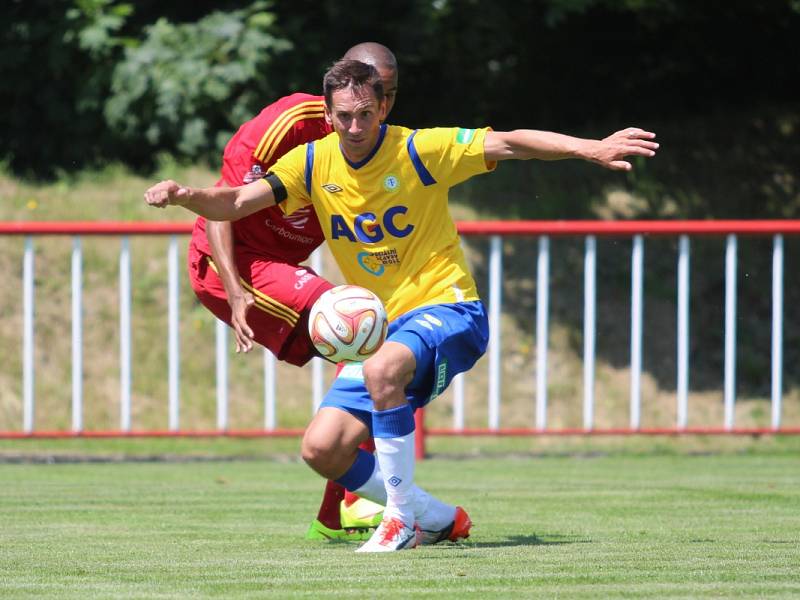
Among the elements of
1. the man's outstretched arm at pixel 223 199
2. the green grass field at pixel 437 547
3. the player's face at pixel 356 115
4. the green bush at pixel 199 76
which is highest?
the green bush at pixel 199 76

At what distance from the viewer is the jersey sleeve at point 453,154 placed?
5.64 m

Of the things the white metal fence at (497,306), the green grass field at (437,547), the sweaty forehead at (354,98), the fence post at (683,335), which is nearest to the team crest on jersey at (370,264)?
the sweaty forehead at (354,98)

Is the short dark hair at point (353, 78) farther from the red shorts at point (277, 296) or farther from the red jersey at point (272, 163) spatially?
the red shorts at point (277, 296)

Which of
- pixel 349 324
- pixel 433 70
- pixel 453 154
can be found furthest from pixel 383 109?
pixel 433 70

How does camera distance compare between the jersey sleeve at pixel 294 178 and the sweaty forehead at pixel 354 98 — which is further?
the jersey sleeve at pixel 294 178

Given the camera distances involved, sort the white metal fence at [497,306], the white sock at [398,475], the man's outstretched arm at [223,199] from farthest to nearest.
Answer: the white metal fence at [497,306], the man's outstretched arm at [223,199], the white sock at [398,475]

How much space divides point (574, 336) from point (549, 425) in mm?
1094

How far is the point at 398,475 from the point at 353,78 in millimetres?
1560

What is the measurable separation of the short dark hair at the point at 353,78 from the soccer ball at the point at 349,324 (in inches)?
30.6

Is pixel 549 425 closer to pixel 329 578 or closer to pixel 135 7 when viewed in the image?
pixel 135 7

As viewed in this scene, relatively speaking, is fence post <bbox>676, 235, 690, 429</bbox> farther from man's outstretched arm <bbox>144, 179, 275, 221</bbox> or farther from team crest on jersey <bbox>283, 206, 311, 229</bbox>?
man's outstretched arm <bbox>144, 179, 275, 221</bbox>

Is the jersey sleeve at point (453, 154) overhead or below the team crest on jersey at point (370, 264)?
overhead

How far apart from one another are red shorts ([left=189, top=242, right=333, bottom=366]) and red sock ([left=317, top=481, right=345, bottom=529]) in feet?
2.84

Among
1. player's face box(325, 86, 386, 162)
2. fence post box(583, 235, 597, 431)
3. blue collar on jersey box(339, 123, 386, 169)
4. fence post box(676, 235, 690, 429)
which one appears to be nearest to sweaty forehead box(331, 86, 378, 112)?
player's face box(325, 86, 386, 162)
